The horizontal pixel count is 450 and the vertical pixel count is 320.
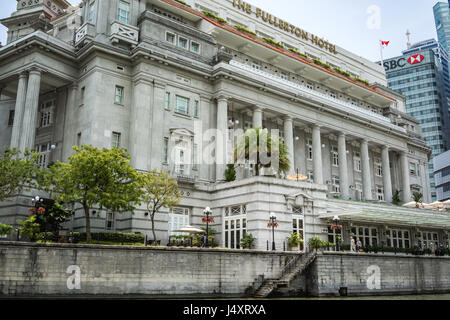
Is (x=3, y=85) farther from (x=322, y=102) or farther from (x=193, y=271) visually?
Result: (x=322, y=102)

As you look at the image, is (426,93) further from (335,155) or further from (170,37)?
(170,37)

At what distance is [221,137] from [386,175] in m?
29.9

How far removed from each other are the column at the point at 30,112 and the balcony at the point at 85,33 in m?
5.14

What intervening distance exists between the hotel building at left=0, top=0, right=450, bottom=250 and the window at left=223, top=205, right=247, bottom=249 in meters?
0.13

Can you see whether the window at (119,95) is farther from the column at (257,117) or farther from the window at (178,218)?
the column at (257,117)

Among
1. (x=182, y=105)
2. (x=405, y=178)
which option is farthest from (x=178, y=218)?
(x=405, y=178)

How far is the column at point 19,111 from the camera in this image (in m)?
43.6

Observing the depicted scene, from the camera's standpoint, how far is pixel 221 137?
158 ft

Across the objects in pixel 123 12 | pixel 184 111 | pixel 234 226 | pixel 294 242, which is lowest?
pixel 294 242

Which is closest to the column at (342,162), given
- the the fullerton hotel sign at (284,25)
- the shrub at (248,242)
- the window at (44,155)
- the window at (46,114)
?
the the fullerton hotel sign at (284,25)

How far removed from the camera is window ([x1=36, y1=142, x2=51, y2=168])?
157 ft

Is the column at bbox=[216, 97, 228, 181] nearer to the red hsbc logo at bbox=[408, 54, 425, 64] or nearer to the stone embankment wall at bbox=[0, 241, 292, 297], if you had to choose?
the stone embankment wall at bbox=[0, 241, 292, 297]

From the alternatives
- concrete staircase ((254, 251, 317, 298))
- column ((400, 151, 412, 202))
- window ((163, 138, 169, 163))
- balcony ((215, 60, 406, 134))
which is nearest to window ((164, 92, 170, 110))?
window ((163, 138, 169, 163))

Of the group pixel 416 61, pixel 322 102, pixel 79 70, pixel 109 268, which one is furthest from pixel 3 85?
pixel 416 61
